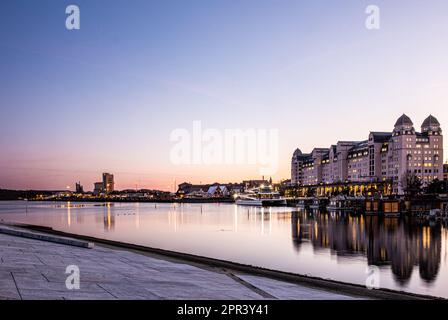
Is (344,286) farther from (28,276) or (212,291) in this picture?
(28,276)

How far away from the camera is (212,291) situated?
16.4 metres

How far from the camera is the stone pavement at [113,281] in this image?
545 inches

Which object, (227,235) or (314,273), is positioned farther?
(227,235)

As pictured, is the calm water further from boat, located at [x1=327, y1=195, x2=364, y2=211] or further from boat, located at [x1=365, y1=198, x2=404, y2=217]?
boat, located at [x1=327, y1=195, x2=364, y2=211]

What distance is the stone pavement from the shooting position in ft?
45.4

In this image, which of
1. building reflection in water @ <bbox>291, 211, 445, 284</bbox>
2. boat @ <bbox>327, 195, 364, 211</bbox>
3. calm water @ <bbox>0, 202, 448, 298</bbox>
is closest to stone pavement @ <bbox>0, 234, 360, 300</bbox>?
calm water @ <bbox>0, 202, 448, 298</bbox>

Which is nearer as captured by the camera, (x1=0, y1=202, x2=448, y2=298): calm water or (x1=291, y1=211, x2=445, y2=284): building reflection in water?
(x1=0, y1=202, x2=448, y2=298): calm water

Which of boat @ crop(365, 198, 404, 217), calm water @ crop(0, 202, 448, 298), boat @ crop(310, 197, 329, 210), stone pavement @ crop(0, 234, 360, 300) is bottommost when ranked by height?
boat @ crop(310, 197, 329, 210)

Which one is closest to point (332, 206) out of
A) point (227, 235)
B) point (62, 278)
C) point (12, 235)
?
point (227, 235)

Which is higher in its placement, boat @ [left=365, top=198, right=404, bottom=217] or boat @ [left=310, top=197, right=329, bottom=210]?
boat @ [left=365, top=198, right=404, bottom=217]

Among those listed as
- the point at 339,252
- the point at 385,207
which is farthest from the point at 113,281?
the point at 385,207

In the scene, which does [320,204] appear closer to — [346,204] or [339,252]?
[346,204]

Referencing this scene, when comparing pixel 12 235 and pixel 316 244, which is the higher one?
pixel 12 235
